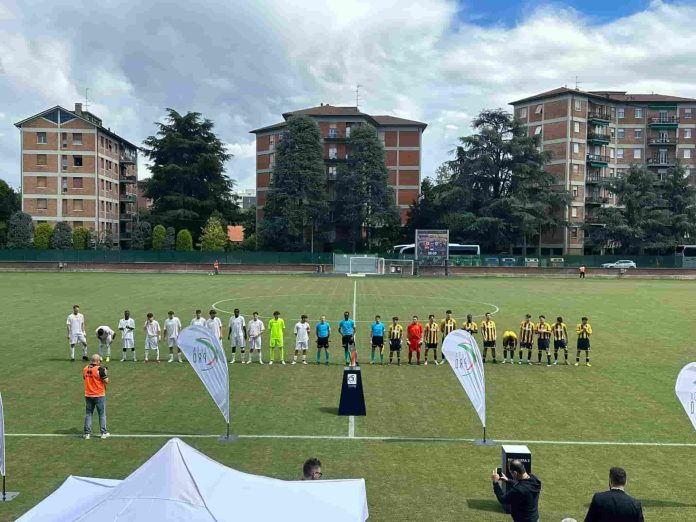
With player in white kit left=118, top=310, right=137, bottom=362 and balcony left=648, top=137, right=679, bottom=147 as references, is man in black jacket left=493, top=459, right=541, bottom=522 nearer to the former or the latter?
player in white kit left=118, top=310, right=137, bottom=362

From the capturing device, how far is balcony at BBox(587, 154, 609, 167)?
9616 cm

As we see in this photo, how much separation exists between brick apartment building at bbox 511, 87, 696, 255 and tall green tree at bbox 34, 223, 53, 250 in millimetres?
62773

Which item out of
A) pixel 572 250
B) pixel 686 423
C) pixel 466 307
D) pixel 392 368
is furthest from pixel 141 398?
pixel 572 250

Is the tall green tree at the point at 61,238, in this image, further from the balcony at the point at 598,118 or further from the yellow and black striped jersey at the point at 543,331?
the balcony at the point at 598,118

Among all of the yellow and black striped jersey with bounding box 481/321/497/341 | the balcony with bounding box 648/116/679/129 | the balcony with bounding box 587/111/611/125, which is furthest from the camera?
the balcony with bounding box 648/116/679/129

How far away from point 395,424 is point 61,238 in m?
76.0

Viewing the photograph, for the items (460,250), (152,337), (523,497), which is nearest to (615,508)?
(523,497)

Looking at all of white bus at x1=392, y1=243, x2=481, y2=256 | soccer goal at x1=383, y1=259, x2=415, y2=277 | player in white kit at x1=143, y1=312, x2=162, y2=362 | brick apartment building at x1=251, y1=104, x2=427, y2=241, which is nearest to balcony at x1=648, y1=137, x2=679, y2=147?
brick apartment building at x1=251, y1=104, x2=427, y2=241

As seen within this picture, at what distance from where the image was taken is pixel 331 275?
72.8m

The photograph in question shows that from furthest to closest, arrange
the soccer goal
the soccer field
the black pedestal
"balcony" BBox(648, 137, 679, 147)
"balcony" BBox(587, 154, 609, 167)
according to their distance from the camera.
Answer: "balcony" BBox(648, 137, 679, 147), "balcony" BBox(587, 154, 609, 167), the soccer goal, the black pedestal, the soccer field

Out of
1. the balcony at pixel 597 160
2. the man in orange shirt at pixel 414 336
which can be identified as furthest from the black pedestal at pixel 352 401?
the balcony at pixel 597 160

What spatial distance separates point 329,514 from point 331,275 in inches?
2613

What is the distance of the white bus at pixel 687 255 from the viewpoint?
78500 millimetres

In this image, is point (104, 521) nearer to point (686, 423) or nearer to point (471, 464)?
point (471, 464)
